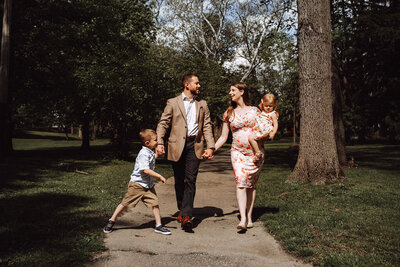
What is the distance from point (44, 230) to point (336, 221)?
4189 mm

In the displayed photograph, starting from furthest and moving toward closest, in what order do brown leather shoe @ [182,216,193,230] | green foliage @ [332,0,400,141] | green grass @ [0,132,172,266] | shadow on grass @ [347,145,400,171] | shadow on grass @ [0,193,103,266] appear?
green foliage @ [332,0,400,141], shadow on grass @ [347,145,400,171], brown leather shoe @ [182,216,193,230], green grass @ [0,132,172,266], shadow on grass @ [0,193,103,266]

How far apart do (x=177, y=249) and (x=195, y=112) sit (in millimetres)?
2122

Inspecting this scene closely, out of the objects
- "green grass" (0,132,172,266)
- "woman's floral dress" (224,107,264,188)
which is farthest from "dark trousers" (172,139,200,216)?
"green grass" (0,132,172,266)

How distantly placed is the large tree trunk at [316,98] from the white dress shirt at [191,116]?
4.40m

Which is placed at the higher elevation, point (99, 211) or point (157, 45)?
point (157, 45)

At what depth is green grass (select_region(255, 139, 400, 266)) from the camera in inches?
170

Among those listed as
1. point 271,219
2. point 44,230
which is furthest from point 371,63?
point 44,230

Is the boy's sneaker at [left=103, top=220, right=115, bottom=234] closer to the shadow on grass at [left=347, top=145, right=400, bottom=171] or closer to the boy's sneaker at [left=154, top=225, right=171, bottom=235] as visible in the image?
the boy's sneaker at [left=154, top=225, right=171, bottom=235]

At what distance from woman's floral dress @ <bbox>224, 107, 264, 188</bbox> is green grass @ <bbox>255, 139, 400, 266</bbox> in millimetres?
806

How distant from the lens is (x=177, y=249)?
4512mm

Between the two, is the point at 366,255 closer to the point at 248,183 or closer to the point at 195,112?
the point at 248,183

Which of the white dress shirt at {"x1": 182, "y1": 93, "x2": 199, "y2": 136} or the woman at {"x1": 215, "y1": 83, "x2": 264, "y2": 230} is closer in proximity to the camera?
the woman at {"x1": 215, "y1": 83, "x2": 264, "y2": 230}

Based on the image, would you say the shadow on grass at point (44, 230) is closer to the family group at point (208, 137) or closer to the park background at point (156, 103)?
the park background at point (156, 103)

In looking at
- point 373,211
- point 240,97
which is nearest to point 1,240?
point 240,97
